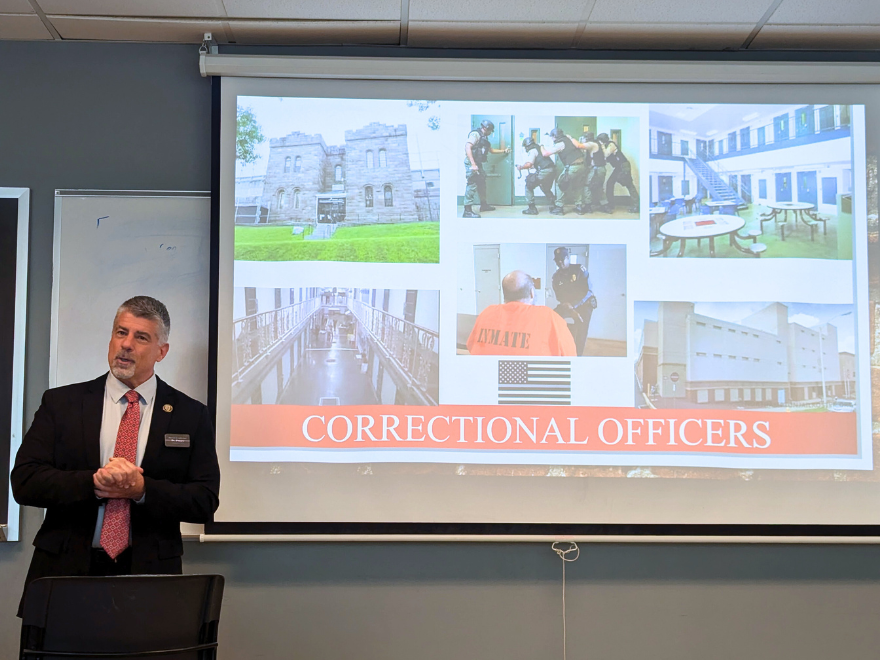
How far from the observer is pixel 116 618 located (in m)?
1.60

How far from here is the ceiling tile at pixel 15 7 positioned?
259cm

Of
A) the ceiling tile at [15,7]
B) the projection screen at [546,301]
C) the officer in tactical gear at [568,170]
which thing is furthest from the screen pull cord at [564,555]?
the ceiling tile at [15,7]

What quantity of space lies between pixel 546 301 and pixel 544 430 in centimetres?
49

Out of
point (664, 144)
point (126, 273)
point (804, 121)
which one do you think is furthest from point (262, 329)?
point (804, 121)

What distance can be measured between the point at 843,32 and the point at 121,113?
2.86 metres

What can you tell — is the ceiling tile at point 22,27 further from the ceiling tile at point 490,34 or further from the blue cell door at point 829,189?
the blue cell door at point 829,189

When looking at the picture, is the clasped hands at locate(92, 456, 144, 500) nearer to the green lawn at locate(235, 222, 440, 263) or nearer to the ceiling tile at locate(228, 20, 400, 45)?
the green lawn at locate(235, 222, 440, 263)

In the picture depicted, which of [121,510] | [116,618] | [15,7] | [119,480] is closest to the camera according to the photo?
[116,618]

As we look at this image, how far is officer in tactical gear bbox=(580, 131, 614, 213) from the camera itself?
282cm

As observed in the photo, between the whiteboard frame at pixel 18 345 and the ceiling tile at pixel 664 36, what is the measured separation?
2302mm

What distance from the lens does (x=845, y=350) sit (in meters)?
2.80

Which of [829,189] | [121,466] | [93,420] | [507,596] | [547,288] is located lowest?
[507,596]

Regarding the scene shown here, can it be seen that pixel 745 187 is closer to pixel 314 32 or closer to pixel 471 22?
pixel 471 22

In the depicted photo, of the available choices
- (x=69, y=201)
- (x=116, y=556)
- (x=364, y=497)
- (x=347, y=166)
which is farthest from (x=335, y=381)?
(x=69, y=201)
